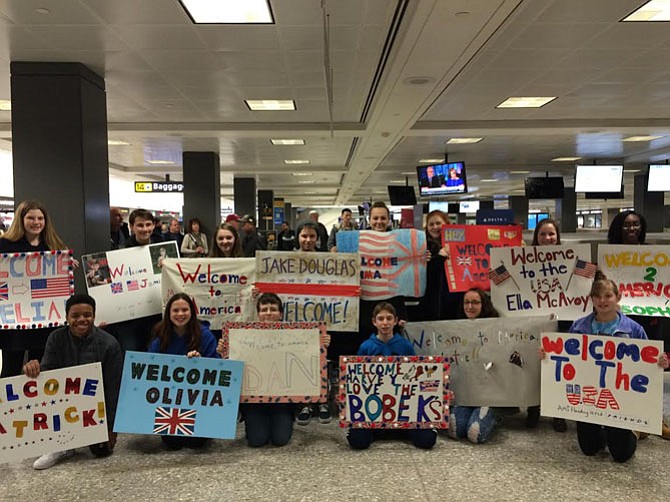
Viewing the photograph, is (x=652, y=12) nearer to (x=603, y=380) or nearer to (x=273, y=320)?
(x=603, y=380)

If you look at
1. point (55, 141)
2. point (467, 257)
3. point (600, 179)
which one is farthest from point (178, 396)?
point (600, 179)

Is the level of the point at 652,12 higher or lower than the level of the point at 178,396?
higher

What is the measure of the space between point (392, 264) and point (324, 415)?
1424 mm

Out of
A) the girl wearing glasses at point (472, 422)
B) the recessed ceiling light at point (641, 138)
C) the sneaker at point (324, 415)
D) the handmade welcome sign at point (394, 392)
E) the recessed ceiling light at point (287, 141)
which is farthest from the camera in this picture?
the recessed ceiling light at point (287, 141)

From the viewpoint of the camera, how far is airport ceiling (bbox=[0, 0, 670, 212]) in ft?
14.7

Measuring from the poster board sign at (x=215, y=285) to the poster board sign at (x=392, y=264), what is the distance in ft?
3.39

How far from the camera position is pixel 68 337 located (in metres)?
3.60

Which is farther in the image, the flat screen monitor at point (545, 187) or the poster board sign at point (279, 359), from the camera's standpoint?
the flat screen monitor at point (545, 187)

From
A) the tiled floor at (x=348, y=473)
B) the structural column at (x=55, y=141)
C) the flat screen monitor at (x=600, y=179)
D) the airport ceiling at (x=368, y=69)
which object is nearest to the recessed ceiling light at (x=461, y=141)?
the airport ceiling at (x=368, y=69)

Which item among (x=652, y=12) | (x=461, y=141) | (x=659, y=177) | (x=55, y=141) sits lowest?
(x=55, y=141)

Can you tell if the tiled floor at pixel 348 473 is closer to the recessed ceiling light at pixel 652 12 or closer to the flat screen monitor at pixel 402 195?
the recessed ceiling light at pixel 652 12

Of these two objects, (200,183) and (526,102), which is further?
(200,183)

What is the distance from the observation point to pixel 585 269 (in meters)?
4.25

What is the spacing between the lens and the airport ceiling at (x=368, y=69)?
4484 millimetres
